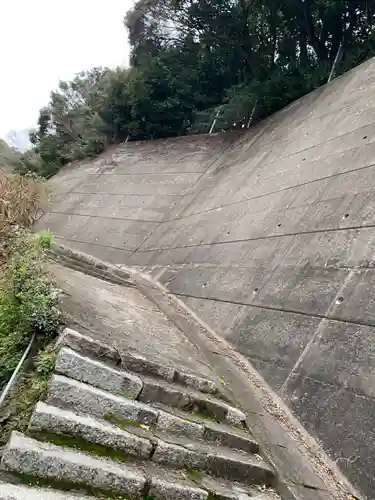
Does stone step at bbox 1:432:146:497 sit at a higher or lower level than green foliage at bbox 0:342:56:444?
lower

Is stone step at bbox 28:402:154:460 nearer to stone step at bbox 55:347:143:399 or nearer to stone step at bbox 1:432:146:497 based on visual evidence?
stone step at bbox 1:432:146:497

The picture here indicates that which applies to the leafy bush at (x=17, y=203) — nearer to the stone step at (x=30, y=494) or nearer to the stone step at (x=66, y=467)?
the stone step at (x=66, y=467)

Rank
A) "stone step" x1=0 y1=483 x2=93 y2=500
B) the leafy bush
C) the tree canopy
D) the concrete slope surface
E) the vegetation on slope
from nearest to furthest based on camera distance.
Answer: "stone step" x1=0 y1=483 x2=93 y2=500
the vegetation on slope
the concrete slope surface
the leafy bush
the tree canopy

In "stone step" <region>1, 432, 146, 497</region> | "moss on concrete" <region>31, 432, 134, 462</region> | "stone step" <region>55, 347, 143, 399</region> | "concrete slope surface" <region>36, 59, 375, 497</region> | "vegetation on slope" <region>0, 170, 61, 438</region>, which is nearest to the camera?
"stone step" <region>1, 432, 146, 497</region>

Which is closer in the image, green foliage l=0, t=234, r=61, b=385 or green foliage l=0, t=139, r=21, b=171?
green foliage l=0, t=234, r=61, b=385

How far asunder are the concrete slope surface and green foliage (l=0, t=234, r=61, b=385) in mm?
1688

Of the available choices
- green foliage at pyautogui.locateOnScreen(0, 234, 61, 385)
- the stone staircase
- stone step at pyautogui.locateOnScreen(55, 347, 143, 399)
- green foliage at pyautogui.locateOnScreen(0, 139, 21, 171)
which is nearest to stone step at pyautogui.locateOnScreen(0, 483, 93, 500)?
the stone staircase

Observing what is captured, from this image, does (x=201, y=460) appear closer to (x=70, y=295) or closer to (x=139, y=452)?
(x=139, y=452)

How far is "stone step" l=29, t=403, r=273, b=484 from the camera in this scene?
7.30 ft

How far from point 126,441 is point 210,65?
42.4 ft

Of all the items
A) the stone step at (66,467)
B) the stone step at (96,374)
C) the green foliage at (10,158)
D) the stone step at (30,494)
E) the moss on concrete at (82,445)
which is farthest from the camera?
the green foliage at (10,158)

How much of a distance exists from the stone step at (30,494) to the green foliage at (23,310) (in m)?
0.84

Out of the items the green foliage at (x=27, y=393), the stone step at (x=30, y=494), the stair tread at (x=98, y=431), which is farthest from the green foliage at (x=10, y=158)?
the stone step at (x=30, y=494)

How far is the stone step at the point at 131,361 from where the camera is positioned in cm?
269
